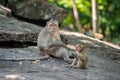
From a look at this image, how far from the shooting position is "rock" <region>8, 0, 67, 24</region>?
17.7 meters

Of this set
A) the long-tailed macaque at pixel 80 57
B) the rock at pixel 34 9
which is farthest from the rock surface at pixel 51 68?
the rock at pixel 34 9

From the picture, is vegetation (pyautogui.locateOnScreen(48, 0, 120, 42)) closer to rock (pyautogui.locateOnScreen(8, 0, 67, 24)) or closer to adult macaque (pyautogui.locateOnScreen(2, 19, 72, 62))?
rock (pyautogui.locateOnScreen(8, 0, 67, 24))

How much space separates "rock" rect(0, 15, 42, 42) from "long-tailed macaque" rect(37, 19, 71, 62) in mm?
1220

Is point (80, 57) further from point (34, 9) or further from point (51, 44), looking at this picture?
point (34, 9)

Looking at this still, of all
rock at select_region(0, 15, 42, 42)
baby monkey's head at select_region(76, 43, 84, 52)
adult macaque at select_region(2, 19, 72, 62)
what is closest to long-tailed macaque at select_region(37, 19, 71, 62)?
adult macaque at select_region(2, 19, 72, 62)

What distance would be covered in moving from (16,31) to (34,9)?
410cm

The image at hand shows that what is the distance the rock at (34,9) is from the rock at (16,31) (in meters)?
2.46

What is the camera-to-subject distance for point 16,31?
13.8 m

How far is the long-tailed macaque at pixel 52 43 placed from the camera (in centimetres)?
1238

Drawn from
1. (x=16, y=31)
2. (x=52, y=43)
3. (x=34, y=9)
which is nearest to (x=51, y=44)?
(x=52, y=43)

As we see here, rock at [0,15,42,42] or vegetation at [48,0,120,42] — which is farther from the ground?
rock at [0,15,42,42]

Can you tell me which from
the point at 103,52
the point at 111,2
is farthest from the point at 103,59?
the point at 111,2

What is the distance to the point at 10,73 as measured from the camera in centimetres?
1022

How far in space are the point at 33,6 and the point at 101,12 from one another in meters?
15.8
